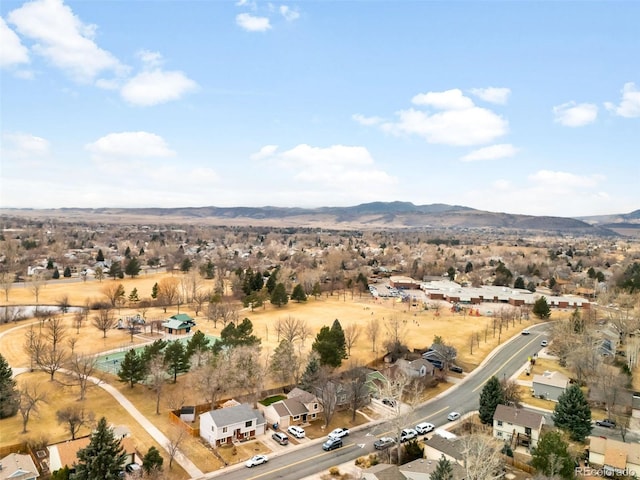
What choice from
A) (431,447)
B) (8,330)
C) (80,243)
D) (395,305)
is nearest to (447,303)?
(395,305)

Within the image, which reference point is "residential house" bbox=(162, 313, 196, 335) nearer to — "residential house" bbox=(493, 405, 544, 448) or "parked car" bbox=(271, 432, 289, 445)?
"parked car" bbox=(271, 432, 289, 445)

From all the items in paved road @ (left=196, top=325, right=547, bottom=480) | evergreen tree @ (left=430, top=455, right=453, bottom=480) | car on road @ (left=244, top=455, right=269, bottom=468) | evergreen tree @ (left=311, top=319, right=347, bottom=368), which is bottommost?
paved road @ (left=196, top=325, right=547, bottom=480)

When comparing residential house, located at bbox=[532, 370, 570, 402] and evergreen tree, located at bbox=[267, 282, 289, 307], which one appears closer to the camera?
residential house, located at bbox=[532, 370, 570, 402]

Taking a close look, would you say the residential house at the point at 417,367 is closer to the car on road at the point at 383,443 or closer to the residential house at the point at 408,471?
the car on road at the point at 383,443

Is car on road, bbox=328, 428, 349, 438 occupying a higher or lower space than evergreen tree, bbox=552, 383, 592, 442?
lower

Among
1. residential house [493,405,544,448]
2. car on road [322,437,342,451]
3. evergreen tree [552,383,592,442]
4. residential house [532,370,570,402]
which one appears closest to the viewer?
car on road [322,437,342,451]

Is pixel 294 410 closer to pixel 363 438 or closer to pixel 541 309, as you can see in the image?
pixel 363 438

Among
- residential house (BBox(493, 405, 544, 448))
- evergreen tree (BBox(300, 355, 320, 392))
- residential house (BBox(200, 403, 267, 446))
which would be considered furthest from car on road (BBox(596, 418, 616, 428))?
residential house (BBox(200, 403, 267, 446))
